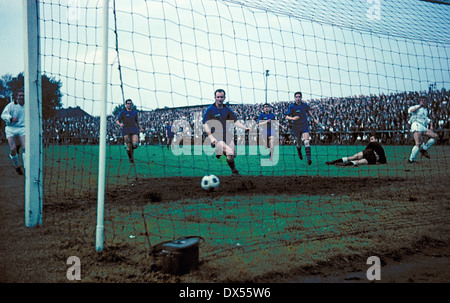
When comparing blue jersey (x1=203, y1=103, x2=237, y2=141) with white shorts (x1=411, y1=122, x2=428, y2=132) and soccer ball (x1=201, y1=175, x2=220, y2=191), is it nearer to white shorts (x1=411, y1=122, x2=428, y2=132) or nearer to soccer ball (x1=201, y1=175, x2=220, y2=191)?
soccer ball (x1=201, y1=175, x2=220, y2=191)

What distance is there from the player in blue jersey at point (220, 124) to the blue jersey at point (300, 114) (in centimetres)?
384

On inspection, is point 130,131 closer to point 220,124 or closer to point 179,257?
point 220,124

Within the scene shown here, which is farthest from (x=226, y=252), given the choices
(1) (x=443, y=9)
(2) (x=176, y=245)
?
(1) (x=443, y=9)

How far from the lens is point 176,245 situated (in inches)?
104

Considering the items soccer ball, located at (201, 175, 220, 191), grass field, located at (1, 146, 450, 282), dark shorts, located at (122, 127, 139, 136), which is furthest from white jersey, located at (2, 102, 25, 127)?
soccer ball, located at (201, 175, 220, 191)

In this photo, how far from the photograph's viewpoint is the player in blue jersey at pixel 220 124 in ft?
21.7

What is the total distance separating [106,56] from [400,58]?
549cm

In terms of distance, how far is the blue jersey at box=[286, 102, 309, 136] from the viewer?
1028cm

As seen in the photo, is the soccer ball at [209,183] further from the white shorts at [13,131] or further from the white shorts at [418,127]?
the white shorts at [418,127]

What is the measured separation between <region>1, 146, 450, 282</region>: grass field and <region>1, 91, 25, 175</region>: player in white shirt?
62.3 inches

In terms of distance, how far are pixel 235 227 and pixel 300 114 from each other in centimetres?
717

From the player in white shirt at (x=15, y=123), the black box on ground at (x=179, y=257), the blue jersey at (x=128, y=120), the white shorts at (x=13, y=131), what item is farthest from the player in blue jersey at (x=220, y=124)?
the white shorts at (x=13, y=131)

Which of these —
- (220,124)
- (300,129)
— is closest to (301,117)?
(300,129)
